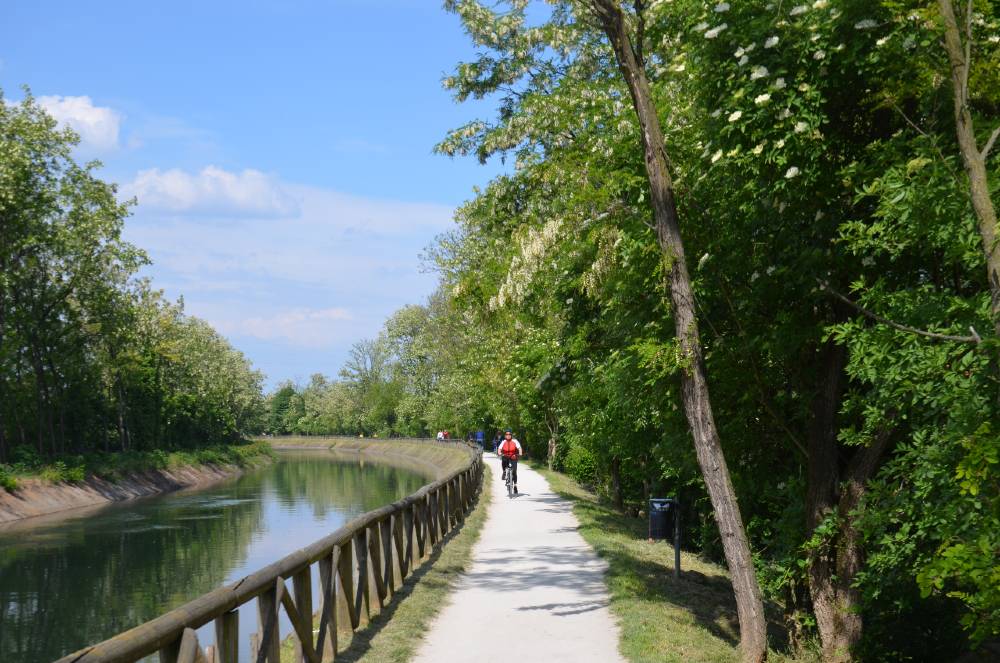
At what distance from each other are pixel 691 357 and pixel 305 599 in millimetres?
3912

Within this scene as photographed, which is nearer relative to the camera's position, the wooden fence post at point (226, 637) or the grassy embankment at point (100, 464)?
the wooden fence post at point (226, 637)

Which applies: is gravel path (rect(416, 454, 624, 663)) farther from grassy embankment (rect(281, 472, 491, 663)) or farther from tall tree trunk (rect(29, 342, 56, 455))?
tall tree trunk (rect(29, 342, 56, 455))

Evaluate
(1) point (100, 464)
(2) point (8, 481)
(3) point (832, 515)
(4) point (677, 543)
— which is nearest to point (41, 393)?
(1) point (100, 464)

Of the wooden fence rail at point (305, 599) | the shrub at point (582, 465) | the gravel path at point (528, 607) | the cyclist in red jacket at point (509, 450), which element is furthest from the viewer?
the shrub at point (582, 465)

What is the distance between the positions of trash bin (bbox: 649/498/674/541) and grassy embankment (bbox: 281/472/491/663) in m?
2.80

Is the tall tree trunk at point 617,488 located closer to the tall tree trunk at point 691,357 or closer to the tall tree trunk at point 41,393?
the tall tree trunk at point 691,357

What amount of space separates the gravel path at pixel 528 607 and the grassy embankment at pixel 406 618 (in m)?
0.16

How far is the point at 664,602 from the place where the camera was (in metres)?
11.3

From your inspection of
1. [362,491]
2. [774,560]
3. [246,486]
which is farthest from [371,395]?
[774,560]

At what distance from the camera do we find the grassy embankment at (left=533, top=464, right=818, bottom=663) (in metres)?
8.88

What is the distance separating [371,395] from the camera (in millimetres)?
112250

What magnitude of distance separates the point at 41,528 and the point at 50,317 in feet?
51.5

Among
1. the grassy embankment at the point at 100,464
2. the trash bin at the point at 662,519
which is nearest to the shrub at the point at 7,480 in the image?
the grassy embankment at the point at 100,464

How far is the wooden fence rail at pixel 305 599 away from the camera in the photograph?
5387 millimetres
